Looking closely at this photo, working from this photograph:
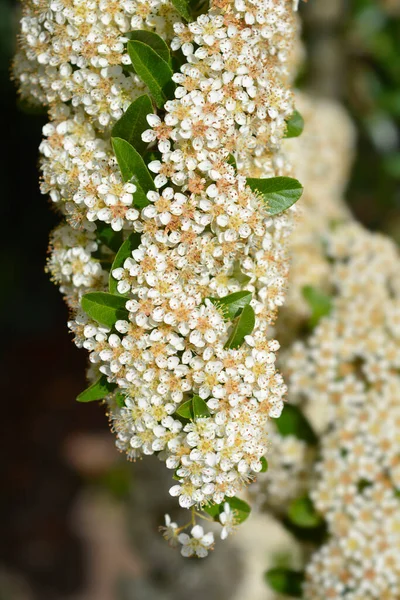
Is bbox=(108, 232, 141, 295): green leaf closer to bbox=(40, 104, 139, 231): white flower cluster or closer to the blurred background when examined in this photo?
bbox=(40, 104, 139, 231): white flower cluster

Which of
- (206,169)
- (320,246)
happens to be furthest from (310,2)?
(206,169)

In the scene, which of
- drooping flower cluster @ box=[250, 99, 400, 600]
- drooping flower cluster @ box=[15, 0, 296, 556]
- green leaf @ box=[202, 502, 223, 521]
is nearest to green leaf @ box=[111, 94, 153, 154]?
drooping flower cluster @ box=[15, 0, 296, 556]

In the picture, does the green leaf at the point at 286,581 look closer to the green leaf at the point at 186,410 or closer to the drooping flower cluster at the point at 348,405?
the drooping flower cluster at the point at 348,405

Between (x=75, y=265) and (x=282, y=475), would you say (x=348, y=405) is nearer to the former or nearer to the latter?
(x=282, y=475)

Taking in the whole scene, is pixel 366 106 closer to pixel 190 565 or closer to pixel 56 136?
pixel 190 565

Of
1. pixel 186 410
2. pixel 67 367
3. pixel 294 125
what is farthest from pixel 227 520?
pixel 67 367
